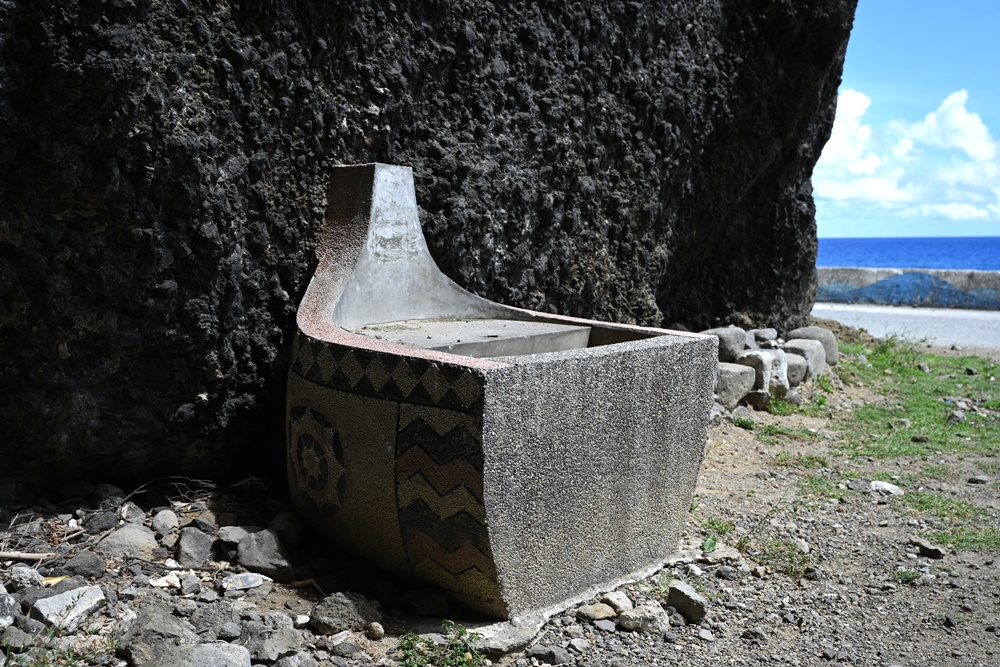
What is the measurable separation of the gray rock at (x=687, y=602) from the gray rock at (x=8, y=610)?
2000 mm

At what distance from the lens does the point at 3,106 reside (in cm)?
274

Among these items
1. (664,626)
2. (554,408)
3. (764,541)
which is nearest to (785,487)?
(764,541)

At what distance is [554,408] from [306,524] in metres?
1.09

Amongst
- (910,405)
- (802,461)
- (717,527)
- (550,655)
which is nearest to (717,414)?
(802,461)

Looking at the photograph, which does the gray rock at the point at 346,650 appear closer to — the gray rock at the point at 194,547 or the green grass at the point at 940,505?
the gray rock at the point at 194,547

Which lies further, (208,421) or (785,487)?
(785,487)

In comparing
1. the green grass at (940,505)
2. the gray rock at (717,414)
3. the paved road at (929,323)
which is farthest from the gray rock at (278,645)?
the paved road at (929,323)

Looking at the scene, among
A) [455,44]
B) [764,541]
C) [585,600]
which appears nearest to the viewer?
[585,600]

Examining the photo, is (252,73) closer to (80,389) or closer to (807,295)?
(80,389)

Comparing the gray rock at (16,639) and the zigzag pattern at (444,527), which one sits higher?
the zigzag pattern at (444,527)

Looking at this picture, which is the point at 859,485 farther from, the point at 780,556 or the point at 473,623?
the point at 473,623

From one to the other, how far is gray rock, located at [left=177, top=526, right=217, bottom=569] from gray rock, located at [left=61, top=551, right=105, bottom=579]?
246 millimetres

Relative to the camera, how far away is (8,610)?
7.82 feet

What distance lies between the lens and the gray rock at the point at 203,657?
2.22 meters
